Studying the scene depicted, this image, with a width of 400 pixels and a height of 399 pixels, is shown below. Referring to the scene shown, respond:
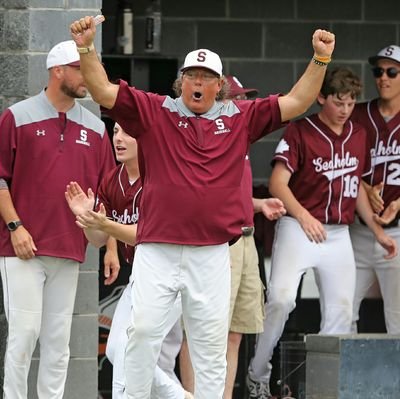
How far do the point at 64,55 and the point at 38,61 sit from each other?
1.33ft

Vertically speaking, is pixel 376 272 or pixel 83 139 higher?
pixel 83 139

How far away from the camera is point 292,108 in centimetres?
690

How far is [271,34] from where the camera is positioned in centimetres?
1056

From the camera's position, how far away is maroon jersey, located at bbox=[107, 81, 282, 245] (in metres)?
6.78

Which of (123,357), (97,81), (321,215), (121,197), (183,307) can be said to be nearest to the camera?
(97,81)

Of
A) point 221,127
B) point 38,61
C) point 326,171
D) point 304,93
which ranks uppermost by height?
point 38,61

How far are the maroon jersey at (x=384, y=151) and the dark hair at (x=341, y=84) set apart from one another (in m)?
0.40

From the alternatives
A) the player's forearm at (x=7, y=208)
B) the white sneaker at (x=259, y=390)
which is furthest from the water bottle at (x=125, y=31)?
the white sneaker at (x=259, y=390)

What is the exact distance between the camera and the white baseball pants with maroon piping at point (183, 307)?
678 cm

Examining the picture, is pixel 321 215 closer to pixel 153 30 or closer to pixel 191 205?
pixel 153 30

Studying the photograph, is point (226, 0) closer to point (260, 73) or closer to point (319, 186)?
point (260, 73)

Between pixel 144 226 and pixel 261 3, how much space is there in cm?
408

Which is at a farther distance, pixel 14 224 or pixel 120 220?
pixel 14 224

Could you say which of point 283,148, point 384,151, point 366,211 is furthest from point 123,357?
point 384,151
